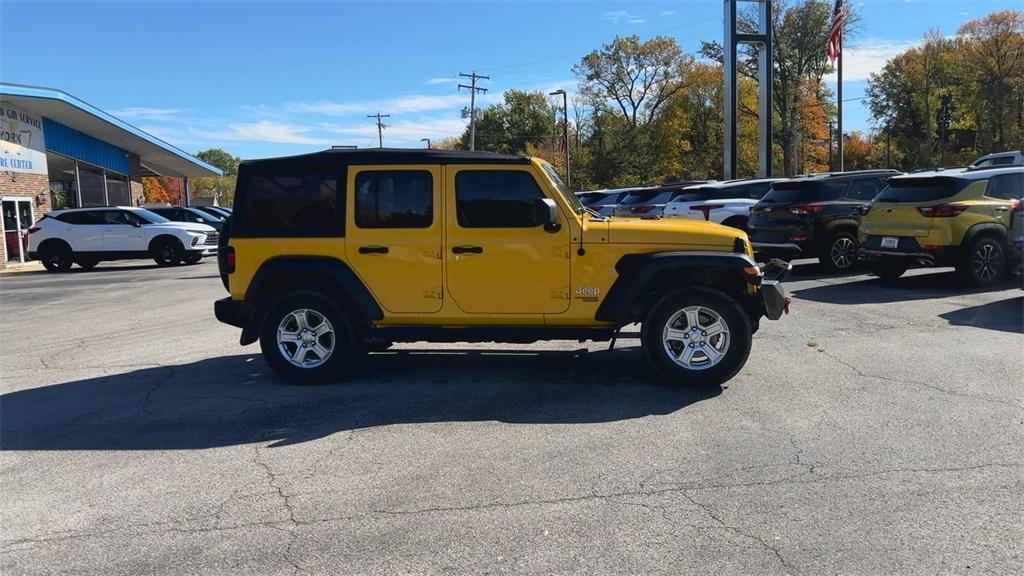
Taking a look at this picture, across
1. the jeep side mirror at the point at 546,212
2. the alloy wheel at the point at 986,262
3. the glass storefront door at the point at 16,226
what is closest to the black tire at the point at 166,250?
the glass storefront door at the point at 16,226

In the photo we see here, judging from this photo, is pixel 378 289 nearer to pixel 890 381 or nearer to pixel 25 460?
pixel 25 460

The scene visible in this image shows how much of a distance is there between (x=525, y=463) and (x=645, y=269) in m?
2.02

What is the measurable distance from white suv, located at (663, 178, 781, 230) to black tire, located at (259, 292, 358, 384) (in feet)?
34.0

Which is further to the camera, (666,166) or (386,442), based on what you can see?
(666,166)

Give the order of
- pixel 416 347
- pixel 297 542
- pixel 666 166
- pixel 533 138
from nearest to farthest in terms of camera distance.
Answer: pixel 297 542, pixel 416 347, pixel 666 166, pixel 533 138

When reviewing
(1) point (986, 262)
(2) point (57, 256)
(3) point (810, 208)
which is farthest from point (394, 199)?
(2) point (57, 256)

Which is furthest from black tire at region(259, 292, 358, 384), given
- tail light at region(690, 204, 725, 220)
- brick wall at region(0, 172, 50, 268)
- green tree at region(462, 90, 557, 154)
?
green tree at region(462, 90, 557, 154)

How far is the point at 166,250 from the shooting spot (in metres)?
20.7

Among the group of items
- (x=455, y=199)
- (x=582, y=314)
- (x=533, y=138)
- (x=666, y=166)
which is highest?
(x=533, y=138)

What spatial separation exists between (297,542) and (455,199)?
327cm

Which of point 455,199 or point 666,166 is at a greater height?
point 666,166

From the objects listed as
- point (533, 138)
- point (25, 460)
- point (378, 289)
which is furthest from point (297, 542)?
point (533, 138)

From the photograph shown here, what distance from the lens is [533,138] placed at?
288ft

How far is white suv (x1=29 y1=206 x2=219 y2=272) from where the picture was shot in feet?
67.6
